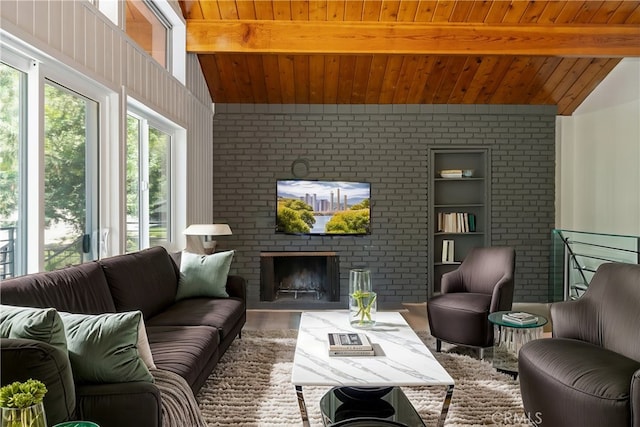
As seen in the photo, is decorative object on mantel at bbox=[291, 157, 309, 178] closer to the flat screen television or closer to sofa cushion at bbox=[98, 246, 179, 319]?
the flat screen television

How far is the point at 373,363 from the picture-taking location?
8.74 ft

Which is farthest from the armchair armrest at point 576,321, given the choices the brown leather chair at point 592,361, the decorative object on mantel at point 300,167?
the decorative object on mantel at point 300,167

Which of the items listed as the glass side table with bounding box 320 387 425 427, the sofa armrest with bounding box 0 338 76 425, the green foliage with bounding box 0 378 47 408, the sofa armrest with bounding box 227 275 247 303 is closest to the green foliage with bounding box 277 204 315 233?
the sofa armrest with bounding box 227 275 247 303

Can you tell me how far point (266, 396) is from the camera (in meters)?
3.24

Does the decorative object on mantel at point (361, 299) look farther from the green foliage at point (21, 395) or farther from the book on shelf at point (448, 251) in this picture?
the book on shelf at point (448, 251)

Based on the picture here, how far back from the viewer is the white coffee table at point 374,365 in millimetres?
2428

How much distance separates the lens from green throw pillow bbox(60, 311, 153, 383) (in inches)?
75.5

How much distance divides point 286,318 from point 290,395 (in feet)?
8.17

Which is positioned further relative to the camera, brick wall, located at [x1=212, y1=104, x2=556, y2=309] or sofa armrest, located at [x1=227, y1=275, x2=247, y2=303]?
brick wall, located at [x1=212, y1=104, x2=556, y2=309]

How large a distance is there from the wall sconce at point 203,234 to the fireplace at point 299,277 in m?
0.92

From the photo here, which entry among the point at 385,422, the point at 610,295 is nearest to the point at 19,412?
the point at 385,422

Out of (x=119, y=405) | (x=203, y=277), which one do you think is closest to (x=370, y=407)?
(x=119, y=405)

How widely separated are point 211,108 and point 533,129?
4.04 m

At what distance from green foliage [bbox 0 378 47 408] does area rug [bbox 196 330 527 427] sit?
165 cm
